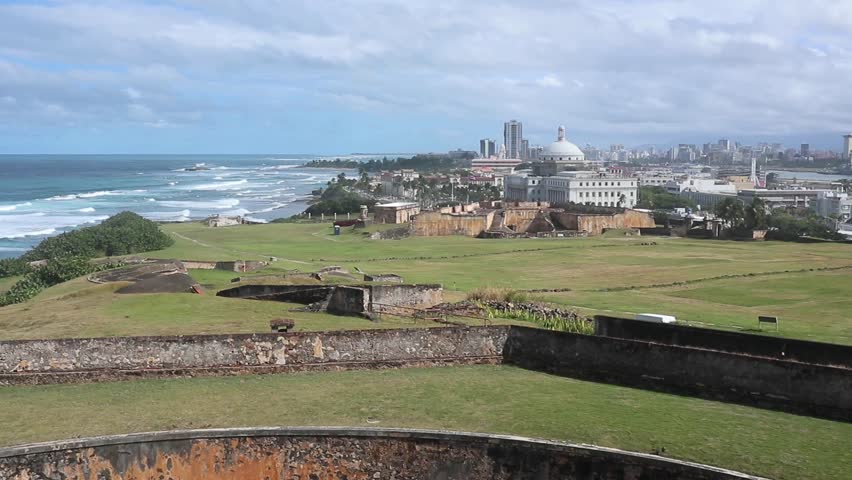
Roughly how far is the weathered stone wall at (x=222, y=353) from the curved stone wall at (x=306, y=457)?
11.8 feet

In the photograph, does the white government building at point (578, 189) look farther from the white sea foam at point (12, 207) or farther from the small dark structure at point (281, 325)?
the small dark structure at point (281, 325)

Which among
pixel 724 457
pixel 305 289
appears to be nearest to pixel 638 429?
pixel 724 457

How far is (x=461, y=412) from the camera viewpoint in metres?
13.7

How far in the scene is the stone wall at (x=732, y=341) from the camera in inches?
588

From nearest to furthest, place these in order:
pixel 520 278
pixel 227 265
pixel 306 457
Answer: pixel 306 457
pixel 520 278
pixel 227 265

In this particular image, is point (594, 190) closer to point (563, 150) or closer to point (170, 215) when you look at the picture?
point (563, 150)

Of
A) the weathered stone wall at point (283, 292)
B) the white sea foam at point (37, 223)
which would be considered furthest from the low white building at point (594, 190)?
the weathered stone wall at point (283, 292)

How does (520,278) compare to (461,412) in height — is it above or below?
below

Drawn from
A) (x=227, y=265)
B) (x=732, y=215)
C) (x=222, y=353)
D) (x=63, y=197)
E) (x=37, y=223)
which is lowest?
(x=37, y=223)

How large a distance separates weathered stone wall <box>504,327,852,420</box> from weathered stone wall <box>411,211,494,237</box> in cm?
4146

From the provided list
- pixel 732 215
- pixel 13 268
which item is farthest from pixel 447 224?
pixel 13 268

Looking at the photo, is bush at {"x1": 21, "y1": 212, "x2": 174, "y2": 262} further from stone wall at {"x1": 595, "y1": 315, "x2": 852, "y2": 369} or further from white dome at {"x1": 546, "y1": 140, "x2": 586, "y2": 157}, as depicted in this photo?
white dome at {"x1": 546, "y1": 140, "x2": 586, "y2": 157}

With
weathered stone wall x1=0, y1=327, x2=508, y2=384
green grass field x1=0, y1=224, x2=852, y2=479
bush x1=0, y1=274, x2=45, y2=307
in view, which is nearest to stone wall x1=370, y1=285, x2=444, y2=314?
→ green grass field x1=0, y1=224, x2=852, y2=479

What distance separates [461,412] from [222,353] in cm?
508
